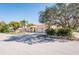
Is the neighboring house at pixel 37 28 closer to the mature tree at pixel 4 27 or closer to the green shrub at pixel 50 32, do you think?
the green shrub at pixel 50 32

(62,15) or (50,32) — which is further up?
(62,15)

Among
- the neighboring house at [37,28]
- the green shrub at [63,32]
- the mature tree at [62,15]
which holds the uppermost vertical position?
the mature tree at [62,15]

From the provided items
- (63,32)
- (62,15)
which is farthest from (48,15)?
(63,32)

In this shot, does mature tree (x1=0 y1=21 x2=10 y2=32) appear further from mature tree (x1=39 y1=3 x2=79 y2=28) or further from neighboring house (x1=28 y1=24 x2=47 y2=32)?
mature tree (x1=39 y1=3 x2=79 y2=28)

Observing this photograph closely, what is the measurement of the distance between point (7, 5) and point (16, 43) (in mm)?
536

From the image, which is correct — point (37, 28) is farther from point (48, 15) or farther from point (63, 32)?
point (63, 32)

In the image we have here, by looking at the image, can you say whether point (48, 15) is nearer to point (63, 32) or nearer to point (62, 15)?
point (62, 15)

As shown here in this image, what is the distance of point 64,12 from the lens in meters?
3.26

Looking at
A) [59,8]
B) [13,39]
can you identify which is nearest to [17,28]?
[13,39]

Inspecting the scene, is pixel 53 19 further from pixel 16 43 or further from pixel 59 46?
pixel 16 43

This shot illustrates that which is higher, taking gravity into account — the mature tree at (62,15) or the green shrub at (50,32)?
the mature tree at (62,15)

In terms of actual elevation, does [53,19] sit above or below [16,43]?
above

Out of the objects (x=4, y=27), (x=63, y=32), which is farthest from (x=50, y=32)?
(x=4, y=27)

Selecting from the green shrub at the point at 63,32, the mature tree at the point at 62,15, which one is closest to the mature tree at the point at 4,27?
the mature tree at the point at 62,15
